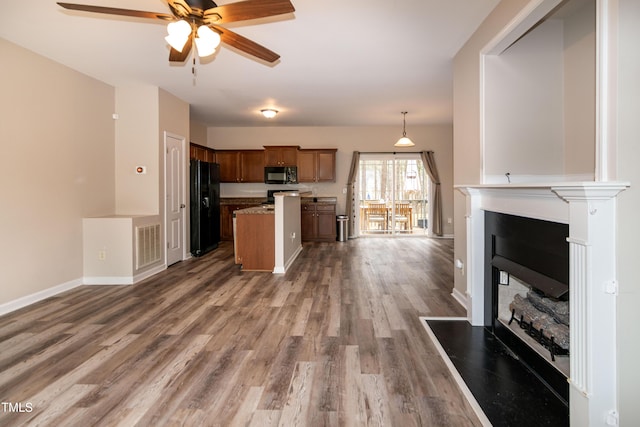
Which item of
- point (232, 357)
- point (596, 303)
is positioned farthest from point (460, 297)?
point (232, 357)

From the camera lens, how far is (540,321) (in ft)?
7.28

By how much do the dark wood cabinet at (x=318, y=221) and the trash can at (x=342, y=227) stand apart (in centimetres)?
18

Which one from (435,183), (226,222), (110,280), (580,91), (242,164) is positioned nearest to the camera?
(580,91)

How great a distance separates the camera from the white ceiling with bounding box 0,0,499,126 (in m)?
2.76

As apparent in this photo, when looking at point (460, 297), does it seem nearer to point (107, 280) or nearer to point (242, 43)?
point (242, 43)

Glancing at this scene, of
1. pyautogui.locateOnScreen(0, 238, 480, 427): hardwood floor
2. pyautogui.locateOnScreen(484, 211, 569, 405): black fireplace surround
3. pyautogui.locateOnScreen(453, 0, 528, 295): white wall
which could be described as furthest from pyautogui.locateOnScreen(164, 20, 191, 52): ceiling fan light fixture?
pyautogui.locateOnScreen(484, 211, 569, 405): black fireplace surround

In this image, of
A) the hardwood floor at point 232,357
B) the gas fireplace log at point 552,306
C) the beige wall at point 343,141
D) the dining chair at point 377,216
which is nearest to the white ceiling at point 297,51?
the beige wall at point 343,141

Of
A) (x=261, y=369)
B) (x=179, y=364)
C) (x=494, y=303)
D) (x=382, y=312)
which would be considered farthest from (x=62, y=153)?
(x=494, y=303)

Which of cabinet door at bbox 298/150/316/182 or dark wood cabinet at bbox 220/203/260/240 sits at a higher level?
cabinet door at bbox 298/150/316/182

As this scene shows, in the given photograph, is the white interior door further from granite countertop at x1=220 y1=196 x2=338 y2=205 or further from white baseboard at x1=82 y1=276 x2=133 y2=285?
granite countertop at x1=220 y1=196 x2=338 y2=205

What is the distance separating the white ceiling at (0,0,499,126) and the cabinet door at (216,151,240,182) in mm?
2054

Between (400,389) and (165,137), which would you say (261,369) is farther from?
(165,137)

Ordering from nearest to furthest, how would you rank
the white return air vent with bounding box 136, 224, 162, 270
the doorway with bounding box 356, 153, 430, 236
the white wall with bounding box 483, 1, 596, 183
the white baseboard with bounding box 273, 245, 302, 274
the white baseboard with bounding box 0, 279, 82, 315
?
the white wall with bounding box 483, 1, 596, 183 → the white baseboard with bounding box 0, 279, 82, 315 → the white return air vent with bounding box 136, 224, 162, 270 → the white baseboard with bounding box 273, 245, 302, 274 → the doorway with bounding box 356, 153, 430, 236

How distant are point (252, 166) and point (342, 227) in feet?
8.80
